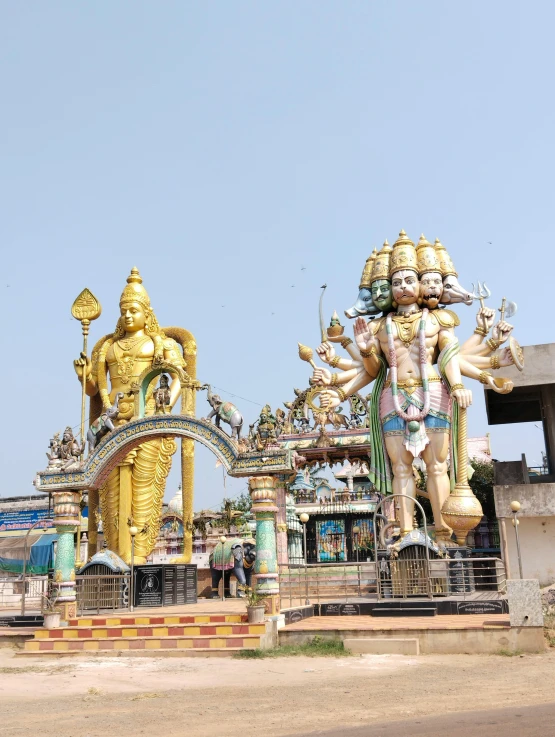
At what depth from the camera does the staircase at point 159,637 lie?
39.3 feet

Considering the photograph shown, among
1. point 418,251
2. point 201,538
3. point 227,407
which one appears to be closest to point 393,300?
point 418,251

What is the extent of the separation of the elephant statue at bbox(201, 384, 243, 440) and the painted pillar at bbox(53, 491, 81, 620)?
316cm

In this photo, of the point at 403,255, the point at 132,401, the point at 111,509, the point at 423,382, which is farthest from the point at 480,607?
the point at 132,401

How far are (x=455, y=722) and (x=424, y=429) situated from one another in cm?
1027

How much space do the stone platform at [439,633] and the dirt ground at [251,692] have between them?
0.87 feet

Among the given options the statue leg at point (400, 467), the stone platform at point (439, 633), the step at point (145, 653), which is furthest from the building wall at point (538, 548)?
the step at point (145, 653)

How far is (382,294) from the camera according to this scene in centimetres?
1747

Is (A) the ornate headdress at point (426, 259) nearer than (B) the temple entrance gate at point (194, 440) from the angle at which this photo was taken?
No

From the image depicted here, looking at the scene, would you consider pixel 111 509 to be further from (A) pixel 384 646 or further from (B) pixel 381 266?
(A) pixel 384 646

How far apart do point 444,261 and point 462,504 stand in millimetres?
5293

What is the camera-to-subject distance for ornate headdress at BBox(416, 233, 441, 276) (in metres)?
17.3

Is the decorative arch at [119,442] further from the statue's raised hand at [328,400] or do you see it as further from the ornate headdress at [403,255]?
the ornate headdress at [403,255]

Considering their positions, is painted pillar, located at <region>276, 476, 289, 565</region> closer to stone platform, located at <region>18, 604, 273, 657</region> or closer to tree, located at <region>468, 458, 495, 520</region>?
stone platform, located at <region>18, 604, 273, 657</region>

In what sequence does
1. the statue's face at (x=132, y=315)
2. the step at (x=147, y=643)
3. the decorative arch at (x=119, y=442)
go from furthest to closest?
the statue's face at (x=132, y=315) < the decorative arch at (x=119, y=442) < the step at (x=147, y=643)
